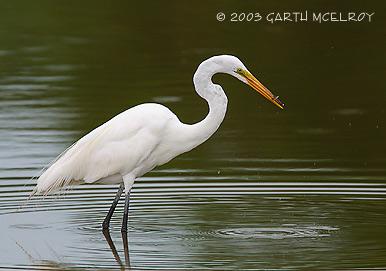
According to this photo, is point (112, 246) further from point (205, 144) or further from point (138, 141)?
point (205, 144)

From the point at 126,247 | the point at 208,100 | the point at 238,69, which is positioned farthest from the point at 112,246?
the point at 238,69

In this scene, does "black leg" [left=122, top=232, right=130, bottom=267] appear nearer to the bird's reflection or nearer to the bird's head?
the bird's reflection

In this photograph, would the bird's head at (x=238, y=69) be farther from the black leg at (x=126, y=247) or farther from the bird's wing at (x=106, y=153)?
the black leg at (x=126, y=247)

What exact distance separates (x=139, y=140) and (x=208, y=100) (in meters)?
0.71

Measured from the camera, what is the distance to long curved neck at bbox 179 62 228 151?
13070mm

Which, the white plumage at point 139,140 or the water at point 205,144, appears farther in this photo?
the white plumage at point 139,140

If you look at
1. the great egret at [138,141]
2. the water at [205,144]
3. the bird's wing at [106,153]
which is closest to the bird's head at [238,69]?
the great egret at [138,141]

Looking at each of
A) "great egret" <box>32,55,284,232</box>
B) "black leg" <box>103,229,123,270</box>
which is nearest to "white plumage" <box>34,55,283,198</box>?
"great egret" <box>32,55,284,232</box>

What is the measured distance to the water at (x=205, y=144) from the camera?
12336mm

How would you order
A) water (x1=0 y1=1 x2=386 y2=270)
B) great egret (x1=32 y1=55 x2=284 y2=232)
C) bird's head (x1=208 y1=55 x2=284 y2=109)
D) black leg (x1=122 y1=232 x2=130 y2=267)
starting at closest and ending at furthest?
black leg (x1=122 y1=232 x2=130 y2=267), water (x1=0 y1=1 x2=386 y2=270), bird's head (x1=208 y1=55 x2=284 y2=109), great egret (x1=32 y1=55 x2=284 y2=232)

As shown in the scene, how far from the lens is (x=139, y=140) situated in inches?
517

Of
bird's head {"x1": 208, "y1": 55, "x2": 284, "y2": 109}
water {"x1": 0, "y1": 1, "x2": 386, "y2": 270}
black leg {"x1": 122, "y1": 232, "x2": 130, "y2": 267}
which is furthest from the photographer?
bird's head {"x1": 208, "y1": 55, "x2": 284, "y2": 109}

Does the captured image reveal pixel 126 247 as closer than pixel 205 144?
Yes

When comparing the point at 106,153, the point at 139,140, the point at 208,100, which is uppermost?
the point at 208,100
